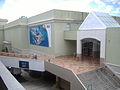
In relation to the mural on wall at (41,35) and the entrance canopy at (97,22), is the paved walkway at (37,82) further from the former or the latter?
the entrance canopy at (97,22)

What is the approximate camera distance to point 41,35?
823 inches

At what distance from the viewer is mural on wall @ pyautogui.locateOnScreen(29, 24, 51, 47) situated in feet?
63.1

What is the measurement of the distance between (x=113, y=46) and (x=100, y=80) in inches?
134

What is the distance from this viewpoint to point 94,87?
10359 mm

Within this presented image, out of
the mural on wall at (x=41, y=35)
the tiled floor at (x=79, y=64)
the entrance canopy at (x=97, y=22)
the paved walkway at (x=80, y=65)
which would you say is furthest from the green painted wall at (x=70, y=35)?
the paved walkway at (x=80, y=65)

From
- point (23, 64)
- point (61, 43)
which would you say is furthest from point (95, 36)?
point (23, 64)

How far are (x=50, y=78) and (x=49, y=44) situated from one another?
5.28 meters

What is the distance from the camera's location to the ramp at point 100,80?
34.5 feet

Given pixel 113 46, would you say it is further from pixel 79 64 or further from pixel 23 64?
pixel 23 64

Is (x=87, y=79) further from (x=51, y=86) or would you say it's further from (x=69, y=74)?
(x=51, y=86)

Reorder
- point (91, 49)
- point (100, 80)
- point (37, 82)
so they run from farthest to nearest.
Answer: point (91, 49) → point (37, 82) → point (100, 80)

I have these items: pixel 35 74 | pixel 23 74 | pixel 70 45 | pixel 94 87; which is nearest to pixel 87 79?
pixel 94 87

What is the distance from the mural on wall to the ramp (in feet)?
30.0

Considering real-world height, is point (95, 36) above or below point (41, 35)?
below
